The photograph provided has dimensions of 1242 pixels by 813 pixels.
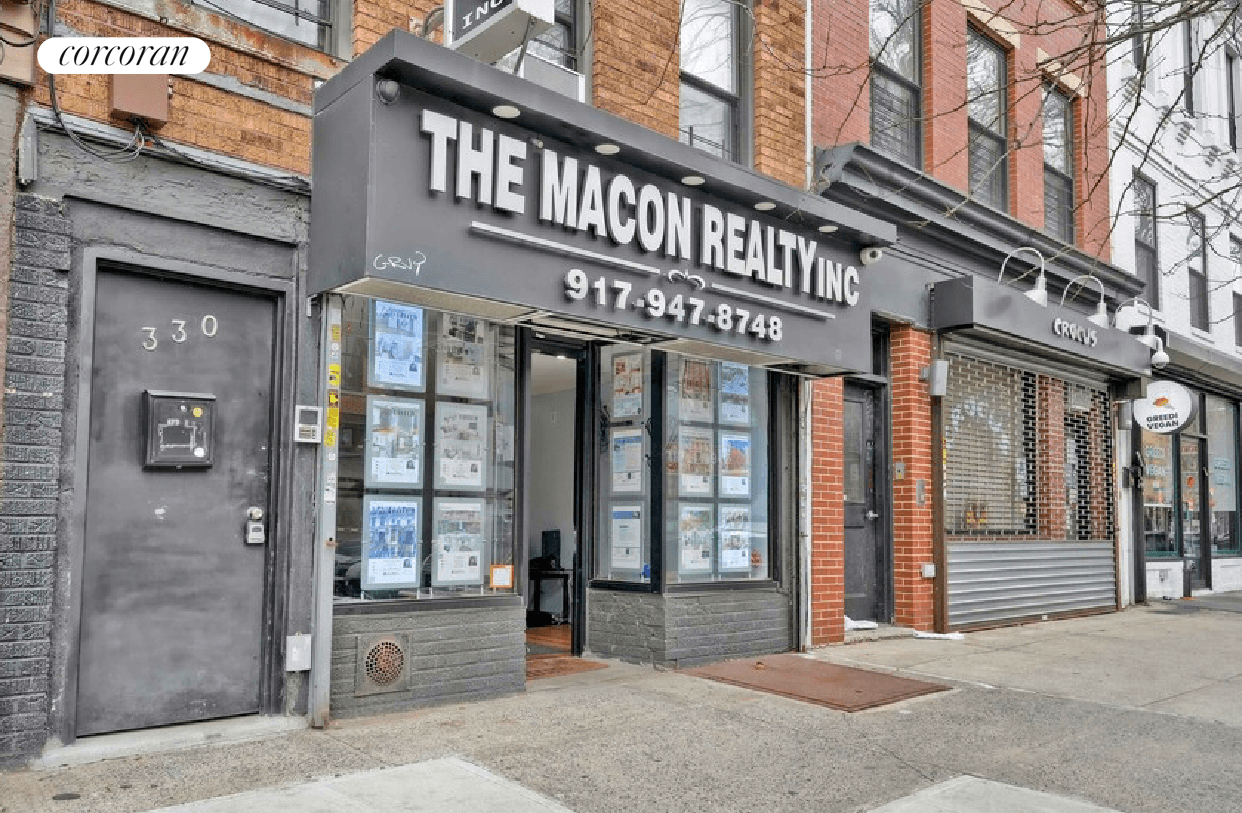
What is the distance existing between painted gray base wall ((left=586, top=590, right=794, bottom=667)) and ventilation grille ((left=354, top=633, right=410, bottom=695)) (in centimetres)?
233

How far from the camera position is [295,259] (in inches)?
235

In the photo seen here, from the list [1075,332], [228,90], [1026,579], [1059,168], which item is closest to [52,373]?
[228,90]

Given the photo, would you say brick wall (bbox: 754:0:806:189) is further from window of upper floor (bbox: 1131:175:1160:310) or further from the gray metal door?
window of upper floor (bbox: 1131:175:1160:310)

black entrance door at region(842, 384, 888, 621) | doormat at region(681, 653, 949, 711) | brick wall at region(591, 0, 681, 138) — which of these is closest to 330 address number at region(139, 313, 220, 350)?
brick wall at region(591, 0, 681, 138)

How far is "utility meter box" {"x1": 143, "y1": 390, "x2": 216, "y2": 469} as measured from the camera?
17.9ft

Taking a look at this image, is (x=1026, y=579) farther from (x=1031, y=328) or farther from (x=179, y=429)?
(x=179, y=429)

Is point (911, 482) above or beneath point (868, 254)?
beneath

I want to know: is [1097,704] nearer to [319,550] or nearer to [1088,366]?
[319,550]

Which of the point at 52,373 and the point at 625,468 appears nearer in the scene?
the point at 52,373

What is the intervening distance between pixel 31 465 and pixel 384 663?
228cm

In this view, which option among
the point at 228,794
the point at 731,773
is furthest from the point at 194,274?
the point at 731,773

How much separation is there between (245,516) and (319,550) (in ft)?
1.50

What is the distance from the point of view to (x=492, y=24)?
5.89 m

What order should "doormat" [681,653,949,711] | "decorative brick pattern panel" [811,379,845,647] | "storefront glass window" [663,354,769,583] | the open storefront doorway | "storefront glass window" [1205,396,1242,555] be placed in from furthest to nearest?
1. "storefront glass window" [1205,396,1242,555]
2. the open storefront doorway
3. "decorative brick pattern panel" [811,379,845,647]
4. "storefront glass window" [663,354,769,583]
5. "doormat" [681,653,949,711]
